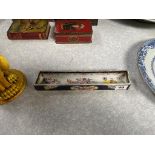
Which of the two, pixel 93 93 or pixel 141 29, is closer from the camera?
pixel 93 93

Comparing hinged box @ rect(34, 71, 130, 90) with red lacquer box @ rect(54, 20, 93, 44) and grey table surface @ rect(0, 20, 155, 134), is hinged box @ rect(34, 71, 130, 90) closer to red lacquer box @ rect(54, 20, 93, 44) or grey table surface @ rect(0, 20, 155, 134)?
grey table surface @ rect(0, 20, 155, 134)

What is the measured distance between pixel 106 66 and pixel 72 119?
0.53 ft

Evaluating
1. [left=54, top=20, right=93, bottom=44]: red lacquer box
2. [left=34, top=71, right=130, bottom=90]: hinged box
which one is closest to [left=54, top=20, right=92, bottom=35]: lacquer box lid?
[left=54, top=20, right=93, bottom=44]: red lacquer box

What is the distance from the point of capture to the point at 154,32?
21.3 inches

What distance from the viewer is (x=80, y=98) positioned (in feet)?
1.34

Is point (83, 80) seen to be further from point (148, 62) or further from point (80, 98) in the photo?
point (148, 62)

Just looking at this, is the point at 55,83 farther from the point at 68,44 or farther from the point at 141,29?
the point at 141,29

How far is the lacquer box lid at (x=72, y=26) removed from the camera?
49 cm

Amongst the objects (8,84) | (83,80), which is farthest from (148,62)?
(8,84)

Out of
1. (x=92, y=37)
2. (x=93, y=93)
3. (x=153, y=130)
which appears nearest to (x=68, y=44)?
(x=92, y=37)

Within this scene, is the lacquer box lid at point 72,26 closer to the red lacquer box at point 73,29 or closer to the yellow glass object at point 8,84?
the red lacquer box at point 73,29

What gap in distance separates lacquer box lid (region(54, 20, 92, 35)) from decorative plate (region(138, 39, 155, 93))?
14 centimetres

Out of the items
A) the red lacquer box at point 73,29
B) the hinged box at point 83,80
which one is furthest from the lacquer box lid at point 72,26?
the hinged box at point 83,80

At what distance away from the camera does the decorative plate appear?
0.40m
